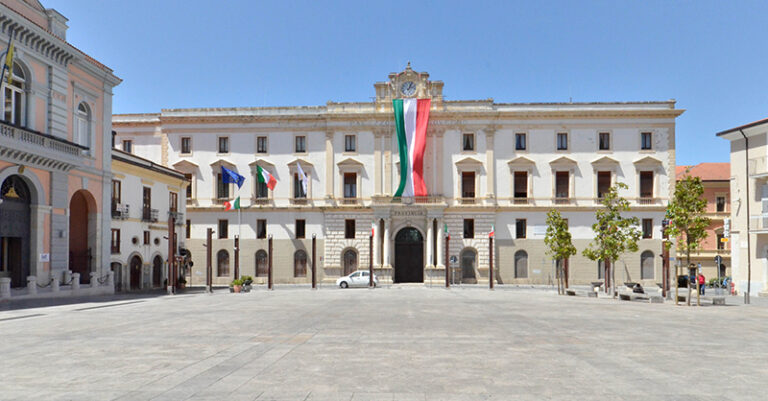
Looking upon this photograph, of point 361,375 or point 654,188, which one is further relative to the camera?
point 654,188

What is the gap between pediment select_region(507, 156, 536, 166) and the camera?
55.8 meters

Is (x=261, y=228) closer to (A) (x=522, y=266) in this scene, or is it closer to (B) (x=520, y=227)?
(B) (x=520, y=227)

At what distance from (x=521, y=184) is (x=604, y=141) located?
8400 millimetres

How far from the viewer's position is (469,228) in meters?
56.0

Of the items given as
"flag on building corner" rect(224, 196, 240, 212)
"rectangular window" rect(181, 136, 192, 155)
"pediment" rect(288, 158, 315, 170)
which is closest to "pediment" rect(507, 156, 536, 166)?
"pediment" rect(288, 158, 315, 170)

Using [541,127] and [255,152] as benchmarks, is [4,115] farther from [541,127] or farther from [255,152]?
[541,127]

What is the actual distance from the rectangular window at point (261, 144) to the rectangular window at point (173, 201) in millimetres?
10578

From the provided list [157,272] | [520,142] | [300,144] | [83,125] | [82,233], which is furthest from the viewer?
[300,144]

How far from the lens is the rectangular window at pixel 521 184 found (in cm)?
5622

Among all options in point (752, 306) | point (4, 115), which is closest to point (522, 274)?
point (752, 306)

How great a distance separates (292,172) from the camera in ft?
188

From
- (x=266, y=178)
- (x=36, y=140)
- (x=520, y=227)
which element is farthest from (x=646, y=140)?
(x=36, y=140)

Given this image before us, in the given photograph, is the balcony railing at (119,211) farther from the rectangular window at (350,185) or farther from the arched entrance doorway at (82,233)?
the rectangular window at (350,185)

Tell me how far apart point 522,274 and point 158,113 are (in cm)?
3738
